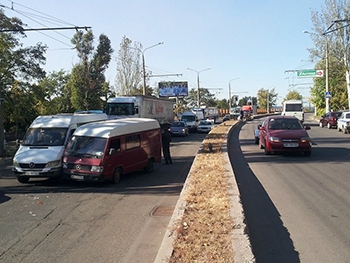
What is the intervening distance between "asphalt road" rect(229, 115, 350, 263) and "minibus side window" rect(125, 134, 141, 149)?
344 centimetres

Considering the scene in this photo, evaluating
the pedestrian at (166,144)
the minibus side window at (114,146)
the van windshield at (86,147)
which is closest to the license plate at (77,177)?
the van windshield at (86,147)

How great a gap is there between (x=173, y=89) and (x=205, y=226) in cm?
5895

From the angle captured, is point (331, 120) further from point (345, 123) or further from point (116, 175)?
point (116, 175)

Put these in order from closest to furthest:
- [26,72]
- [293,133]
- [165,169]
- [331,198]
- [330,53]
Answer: [331,198] → [165,169] → [293,133] → [26,72] → [330,53]

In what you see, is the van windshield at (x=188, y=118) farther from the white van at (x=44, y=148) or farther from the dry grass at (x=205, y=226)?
the dry grass at (x=205, y=226)

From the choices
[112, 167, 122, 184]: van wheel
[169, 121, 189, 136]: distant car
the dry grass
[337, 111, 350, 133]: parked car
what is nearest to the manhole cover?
the dry grass

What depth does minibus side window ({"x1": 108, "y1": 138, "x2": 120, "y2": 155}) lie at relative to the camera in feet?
37.5

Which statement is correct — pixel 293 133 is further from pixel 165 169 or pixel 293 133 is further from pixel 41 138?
pixel 41 138

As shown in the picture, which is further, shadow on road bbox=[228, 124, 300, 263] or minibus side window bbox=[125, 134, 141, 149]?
minibus side window bbox=[125, 134, 141, 149]

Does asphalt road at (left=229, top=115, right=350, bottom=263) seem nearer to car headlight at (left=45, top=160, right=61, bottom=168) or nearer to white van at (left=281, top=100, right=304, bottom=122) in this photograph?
car headlight at (left=45, top=160, right=61, bottom=168)

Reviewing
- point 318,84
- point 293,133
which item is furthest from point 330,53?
point 293,133

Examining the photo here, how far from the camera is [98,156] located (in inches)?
442

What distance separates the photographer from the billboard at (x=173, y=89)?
63.8 m

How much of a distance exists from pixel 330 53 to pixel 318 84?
22.9 metres
